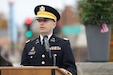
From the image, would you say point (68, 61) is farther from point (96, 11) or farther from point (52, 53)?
point (96, 11)

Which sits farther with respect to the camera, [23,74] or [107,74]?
[107,74]

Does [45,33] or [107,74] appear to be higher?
[45,33]

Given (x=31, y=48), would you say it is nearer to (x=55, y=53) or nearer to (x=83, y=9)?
(x=55, y=53)

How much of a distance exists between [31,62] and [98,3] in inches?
156

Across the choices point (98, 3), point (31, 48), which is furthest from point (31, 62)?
point (98, 3)

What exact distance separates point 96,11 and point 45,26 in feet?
13.5

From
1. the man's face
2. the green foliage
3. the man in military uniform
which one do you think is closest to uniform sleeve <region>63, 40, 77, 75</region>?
the man in military uniform

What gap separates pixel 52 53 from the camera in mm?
5293

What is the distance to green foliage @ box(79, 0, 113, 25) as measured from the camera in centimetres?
911

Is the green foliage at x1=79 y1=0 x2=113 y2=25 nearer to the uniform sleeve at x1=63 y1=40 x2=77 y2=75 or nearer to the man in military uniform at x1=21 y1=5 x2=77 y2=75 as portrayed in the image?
the man in military uniform at x1=21 y1=5 x2=77 y2=75

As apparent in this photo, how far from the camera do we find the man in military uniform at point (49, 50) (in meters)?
5.20

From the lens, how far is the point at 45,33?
206 inches

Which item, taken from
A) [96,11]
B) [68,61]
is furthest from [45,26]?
[96,11]

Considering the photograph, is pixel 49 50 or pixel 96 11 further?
pixel 96 11
